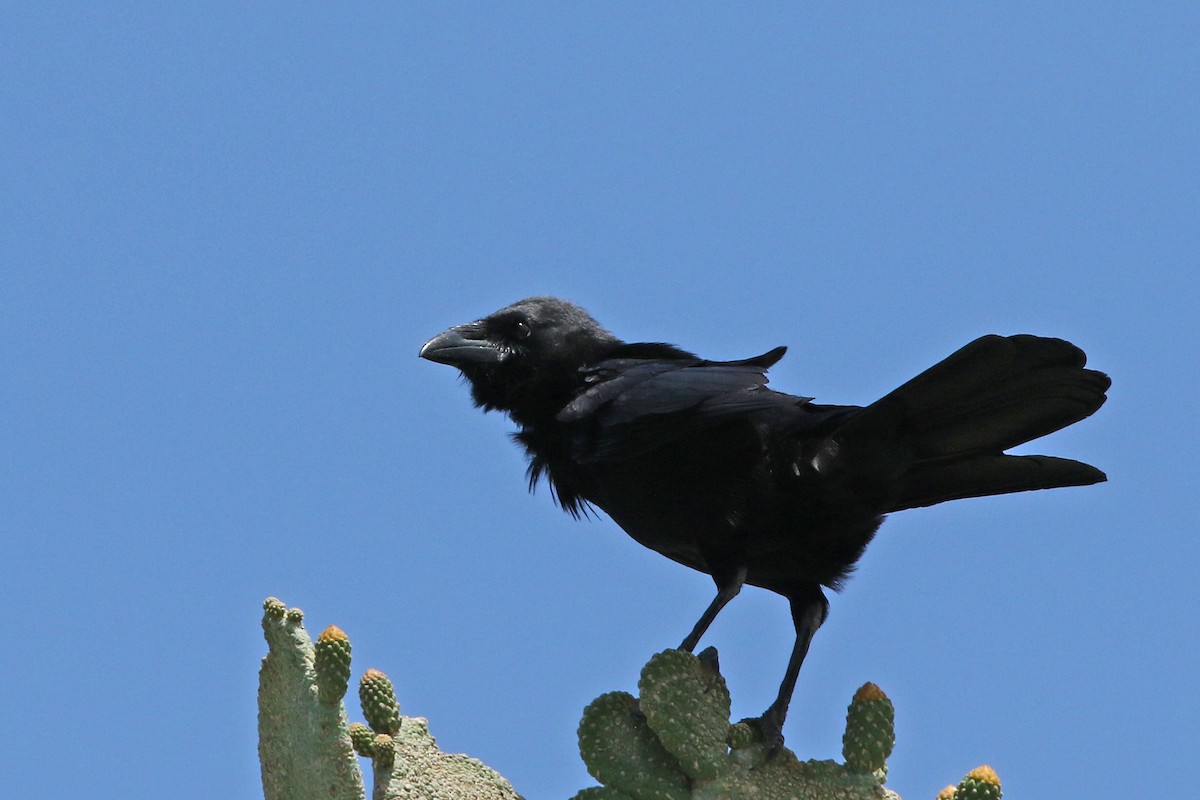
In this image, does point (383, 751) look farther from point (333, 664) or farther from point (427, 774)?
point (333, 664)

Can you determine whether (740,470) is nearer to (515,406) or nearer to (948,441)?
(948,441)

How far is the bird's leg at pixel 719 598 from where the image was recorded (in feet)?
16.6

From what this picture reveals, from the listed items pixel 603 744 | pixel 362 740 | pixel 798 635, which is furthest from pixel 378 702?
pixel 798 635

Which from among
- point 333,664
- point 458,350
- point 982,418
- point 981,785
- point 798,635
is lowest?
point 981,785

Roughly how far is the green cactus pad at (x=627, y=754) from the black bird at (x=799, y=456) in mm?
640

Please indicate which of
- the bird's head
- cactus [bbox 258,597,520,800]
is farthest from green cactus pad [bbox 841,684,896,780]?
the bird's head

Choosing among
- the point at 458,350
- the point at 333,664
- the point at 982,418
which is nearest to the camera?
the point at 333,664

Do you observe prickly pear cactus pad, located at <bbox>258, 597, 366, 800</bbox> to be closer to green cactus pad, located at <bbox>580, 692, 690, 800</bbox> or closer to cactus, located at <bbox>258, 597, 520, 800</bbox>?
cactus, located at <bbox>258, 597, 520, 800</bbox>

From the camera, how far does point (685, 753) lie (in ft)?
14.0

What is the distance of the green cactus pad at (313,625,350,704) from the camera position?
4.27 m

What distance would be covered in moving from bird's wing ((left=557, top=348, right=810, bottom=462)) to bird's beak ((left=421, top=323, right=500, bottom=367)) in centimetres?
51

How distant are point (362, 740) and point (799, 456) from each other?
195 centimetres

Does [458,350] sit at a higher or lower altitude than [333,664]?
higher

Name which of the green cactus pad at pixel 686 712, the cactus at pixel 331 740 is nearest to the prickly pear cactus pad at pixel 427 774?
the cactus at pixel 331 740
